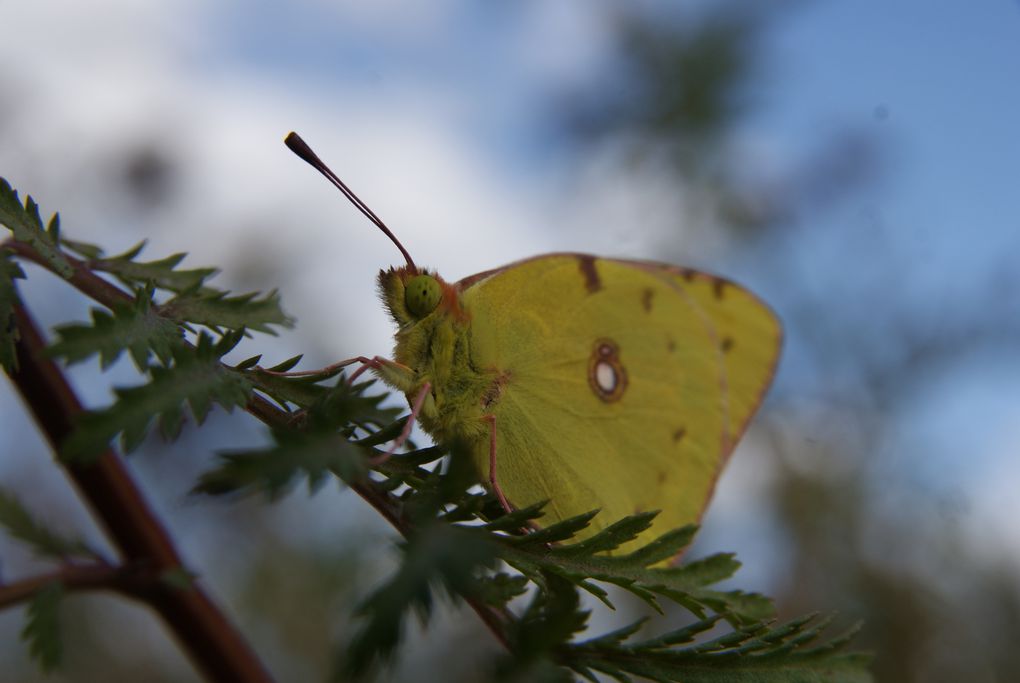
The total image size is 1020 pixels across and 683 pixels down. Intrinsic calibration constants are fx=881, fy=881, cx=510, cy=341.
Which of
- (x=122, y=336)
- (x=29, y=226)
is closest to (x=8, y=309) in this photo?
(x=122, y=336)

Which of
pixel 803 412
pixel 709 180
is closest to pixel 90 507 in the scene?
pixel 803 412

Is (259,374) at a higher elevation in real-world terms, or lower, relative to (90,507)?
higher

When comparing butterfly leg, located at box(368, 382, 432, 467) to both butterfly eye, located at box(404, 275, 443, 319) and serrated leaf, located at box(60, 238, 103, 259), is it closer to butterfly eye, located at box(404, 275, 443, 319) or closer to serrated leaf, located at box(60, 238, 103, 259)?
butterfly eye, located at box(404, 275, 443, 319)

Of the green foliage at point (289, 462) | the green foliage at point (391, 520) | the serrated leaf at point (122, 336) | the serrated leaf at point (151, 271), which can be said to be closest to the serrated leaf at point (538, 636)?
the green foliage at point (391, 520)

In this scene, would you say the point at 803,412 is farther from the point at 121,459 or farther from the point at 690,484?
the point at 121,459

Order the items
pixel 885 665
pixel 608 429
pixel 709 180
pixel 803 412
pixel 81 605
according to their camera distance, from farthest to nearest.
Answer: pixel 709 180 → pixel 803 412 → pixel 81 605 → pixel 885 665 → pixel 608 429

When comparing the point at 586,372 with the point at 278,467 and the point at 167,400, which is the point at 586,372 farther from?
the point at 278,467
